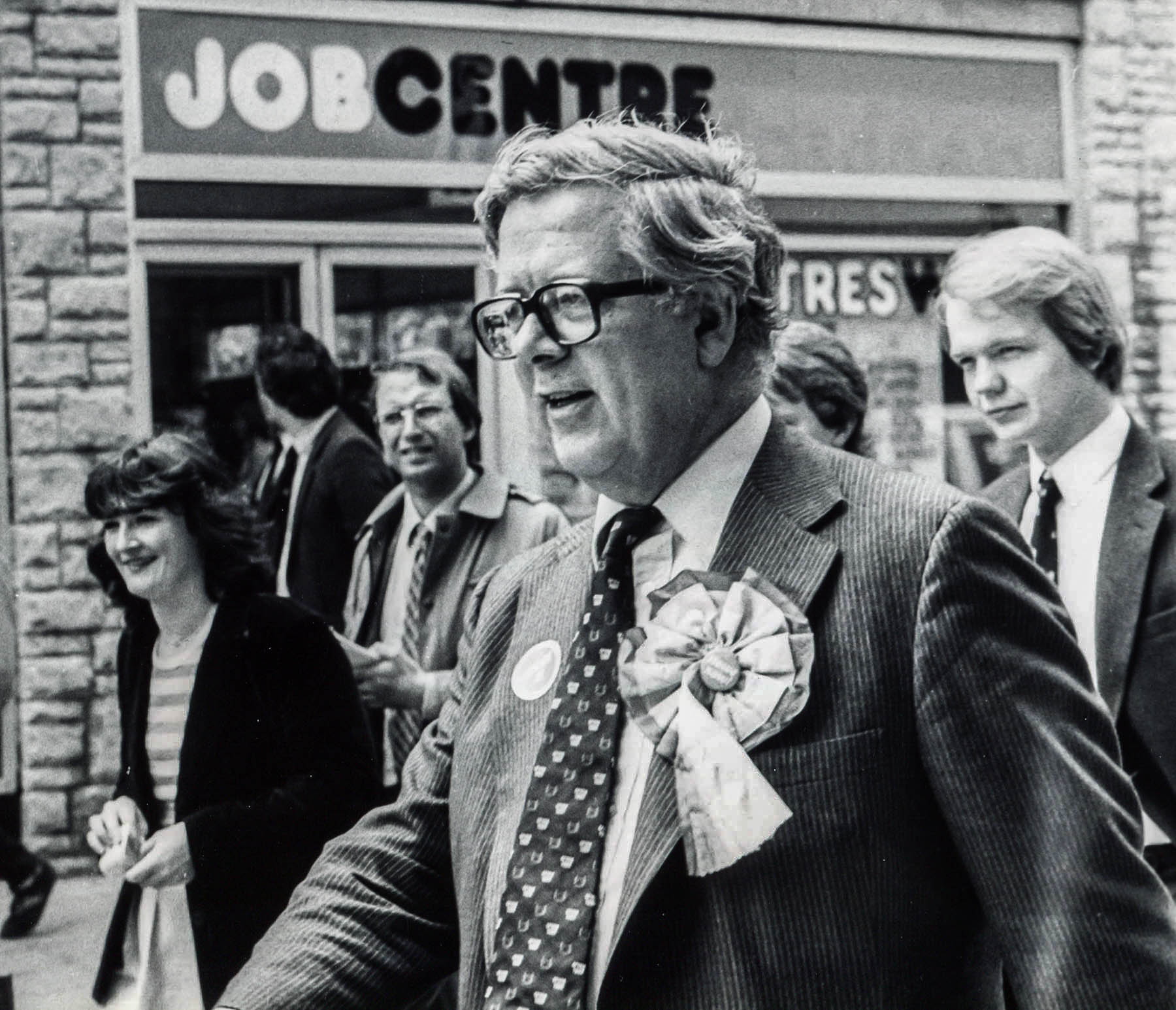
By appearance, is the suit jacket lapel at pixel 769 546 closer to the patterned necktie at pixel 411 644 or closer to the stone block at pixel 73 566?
the patterned necktie at pixel 411 644

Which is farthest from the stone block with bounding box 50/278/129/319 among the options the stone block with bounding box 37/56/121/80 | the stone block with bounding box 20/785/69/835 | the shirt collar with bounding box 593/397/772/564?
the shirt collar with bounding box 593/397/772/564

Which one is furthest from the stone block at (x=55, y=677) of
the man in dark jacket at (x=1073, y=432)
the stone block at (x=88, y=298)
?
the man in dark jacket at (x=1073, y=432)

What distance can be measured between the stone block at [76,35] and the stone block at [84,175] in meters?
0.41

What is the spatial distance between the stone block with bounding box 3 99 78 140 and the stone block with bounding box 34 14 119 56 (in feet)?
0.75

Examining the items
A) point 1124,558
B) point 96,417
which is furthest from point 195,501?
point 96,417

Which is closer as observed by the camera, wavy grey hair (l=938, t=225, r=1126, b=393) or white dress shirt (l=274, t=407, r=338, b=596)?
wavy grey hair (l=938, t=225, r=1126, b=393)

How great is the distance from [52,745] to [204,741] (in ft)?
12.9

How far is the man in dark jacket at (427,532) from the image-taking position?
5.19 m

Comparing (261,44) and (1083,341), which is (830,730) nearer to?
(1083,341)

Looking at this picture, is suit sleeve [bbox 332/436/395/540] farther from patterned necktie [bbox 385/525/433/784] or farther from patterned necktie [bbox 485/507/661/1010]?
patterned necktie [bbox 485/507/661/1010]

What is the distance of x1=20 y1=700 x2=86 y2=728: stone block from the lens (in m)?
7.73

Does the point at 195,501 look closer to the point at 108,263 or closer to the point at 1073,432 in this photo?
the point at 1073,432

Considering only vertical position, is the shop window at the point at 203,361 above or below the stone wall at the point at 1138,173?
below

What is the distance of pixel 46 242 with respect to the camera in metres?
7.85
